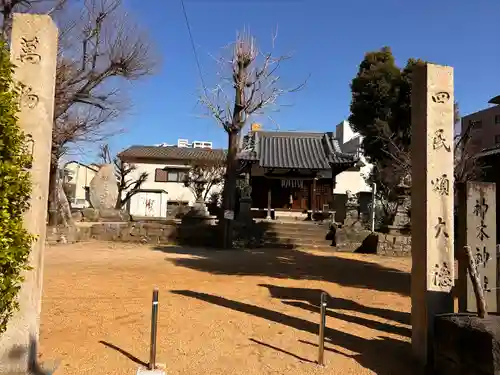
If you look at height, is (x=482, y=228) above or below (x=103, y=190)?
below

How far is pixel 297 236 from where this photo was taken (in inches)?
714

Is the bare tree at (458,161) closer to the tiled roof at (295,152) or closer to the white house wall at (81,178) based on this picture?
the tiled roof at (295,152)

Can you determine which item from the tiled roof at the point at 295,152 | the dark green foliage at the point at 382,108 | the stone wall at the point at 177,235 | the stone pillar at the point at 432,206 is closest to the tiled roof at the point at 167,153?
the tiled roof at the point at 295,152

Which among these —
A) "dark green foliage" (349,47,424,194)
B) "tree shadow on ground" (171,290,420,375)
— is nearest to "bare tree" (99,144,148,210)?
"dark green foliage" (349,47,424,194)

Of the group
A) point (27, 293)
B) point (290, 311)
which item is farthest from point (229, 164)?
point (27, 293)

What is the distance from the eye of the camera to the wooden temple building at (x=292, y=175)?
26.5m

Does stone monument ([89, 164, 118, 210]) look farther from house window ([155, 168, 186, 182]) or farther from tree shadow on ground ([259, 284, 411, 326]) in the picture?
tree shadow on ground ([259, 284, 411, 326])

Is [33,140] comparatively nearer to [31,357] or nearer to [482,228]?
[31,357]

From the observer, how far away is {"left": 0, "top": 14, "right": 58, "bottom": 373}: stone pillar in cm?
380

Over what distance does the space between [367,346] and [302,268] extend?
6307 mm

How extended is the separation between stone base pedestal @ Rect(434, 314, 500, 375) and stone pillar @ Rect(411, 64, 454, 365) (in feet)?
0.92

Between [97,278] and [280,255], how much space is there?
6.81 metres

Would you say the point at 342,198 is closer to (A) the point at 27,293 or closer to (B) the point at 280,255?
(B) the point at 280,255

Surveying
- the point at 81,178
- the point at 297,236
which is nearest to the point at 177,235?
the point at 297,236
